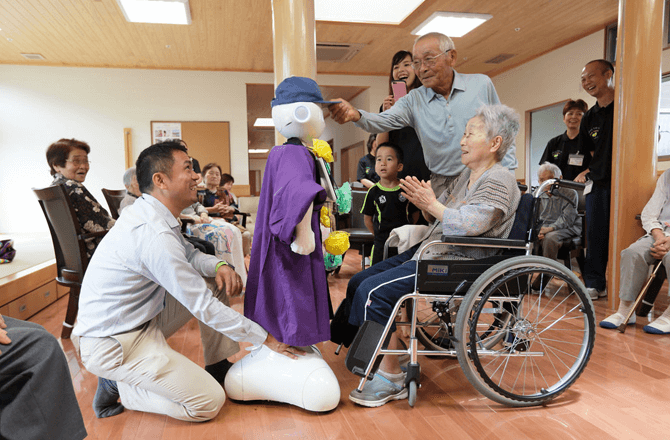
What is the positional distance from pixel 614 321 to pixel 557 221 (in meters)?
1.31

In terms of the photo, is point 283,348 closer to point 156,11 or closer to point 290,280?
point 290,280

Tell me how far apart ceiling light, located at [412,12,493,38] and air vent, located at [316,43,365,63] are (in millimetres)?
1057

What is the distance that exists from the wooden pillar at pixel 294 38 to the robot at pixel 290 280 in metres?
0.51

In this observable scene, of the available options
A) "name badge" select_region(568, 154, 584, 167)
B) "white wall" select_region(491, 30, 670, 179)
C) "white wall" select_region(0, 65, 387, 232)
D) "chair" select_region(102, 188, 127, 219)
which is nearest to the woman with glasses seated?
"chair" select_region(102, 188, 127, 219)

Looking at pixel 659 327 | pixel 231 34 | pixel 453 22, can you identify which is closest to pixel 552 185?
pixel 659 327

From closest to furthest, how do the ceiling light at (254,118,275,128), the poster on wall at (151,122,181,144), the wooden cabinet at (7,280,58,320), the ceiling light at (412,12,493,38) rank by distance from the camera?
the wooden cabinet at (7,280,58,320) → the ceiling light at (412,12,493,38) → the poster on wall at (151,122,181,144) → the ceiling light at (254,118,275,128)

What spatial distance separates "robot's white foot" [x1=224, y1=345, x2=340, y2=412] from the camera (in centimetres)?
166

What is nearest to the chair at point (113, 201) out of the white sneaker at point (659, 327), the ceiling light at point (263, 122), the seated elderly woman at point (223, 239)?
the seated elderly woman at point (223, 239)

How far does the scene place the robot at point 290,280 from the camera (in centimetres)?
164

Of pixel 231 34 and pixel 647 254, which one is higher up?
pixel 231 34

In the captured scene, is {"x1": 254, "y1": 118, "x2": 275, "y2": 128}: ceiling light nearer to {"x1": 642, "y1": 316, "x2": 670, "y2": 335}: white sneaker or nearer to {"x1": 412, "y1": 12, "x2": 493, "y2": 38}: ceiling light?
{"x1": 412, "y1": 12, "x2": 493, "y2": 38}: ceiling light

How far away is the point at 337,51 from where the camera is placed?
714 centimetres

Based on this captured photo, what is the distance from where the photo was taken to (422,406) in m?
1.73

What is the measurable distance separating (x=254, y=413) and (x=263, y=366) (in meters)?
0.17
